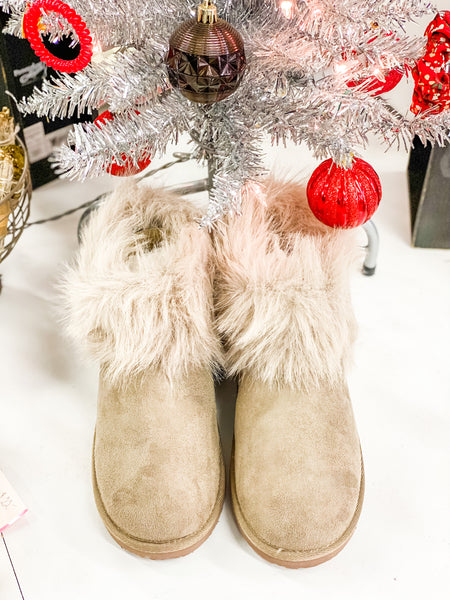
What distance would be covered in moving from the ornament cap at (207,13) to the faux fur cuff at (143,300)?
0.21m

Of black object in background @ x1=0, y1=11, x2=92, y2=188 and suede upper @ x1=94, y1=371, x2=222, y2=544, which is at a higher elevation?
black object in background @ x1=0, y1=11, x2=92, y2=188

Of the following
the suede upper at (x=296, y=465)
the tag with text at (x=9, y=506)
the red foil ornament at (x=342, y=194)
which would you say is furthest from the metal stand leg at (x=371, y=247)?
the tag with text at (x=9, y=506)

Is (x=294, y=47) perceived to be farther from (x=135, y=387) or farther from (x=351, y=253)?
(x=135, y=387)

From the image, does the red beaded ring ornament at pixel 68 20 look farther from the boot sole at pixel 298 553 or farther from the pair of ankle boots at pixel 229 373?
the boot sole at pixel 298 553

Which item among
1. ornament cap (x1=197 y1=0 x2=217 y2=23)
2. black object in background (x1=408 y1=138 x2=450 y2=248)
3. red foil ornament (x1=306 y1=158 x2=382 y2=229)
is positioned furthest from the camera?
black object in background (x1=408 y1=138 x2=450 y2=248)

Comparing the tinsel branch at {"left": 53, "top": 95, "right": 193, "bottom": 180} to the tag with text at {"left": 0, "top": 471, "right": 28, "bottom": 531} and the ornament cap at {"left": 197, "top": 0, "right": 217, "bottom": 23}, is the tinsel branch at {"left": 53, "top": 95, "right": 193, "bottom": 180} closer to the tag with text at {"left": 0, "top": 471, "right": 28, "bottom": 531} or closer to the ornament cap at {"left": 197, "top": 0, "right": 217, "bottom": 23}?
the ornament cap at {"left": 197, "top": 0, "right": 217, "bottom": 23}

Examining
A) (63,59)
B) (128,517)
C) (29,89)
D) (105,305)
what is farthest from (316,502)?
(29,89)

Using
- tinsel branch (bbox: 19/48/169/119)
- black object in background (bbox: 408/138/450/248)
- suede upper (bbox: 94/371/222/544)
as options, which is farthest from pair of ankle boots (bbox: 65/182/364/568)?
black object in background (bbox: 408/138/450/248)

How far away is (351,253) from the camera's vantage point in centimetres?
68

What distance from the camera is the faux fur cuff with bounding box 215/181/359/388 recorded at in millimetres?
631

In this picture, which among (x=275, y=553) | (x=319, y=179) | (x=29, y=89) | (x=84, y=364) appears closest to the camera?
(x=275, y=553)

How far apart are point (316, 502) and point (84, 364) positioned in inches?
14.1

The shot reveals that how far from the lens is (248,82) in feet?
2.17

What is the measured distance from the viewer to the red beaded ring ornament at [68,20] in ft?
2.02
